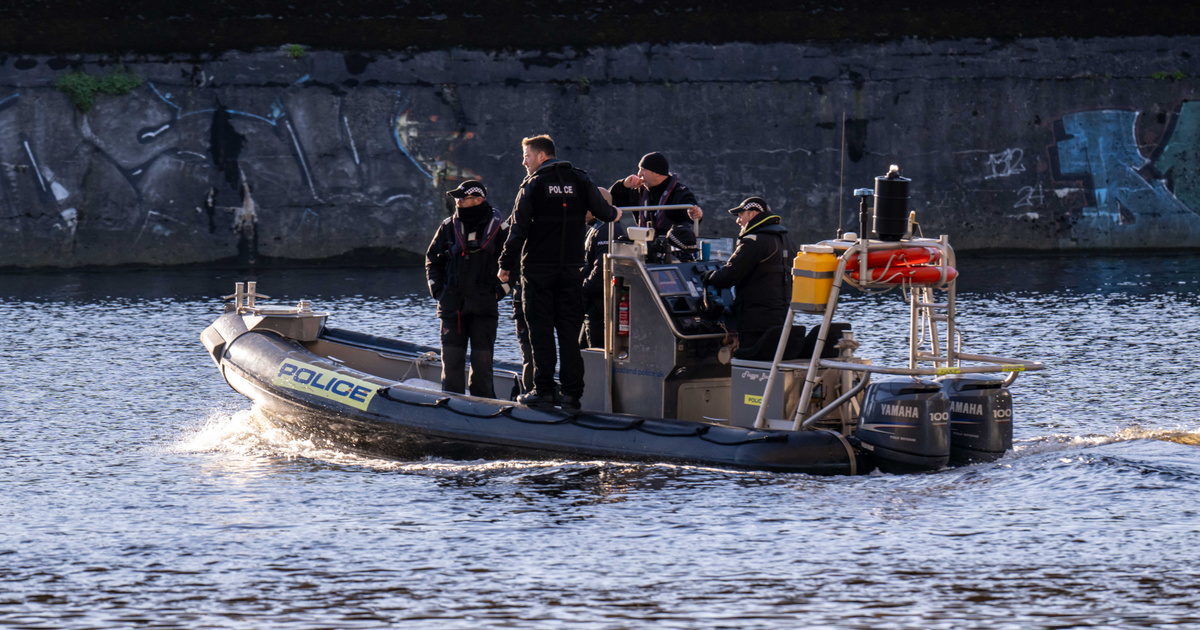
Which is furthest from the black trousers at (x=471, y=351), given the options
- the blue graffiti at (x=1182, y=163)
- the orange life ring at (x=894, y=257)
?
the blue graffiti at (x=1182, y=163)

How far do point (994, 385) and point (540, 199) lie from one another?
271 cm

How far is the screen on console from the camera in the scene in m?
8.40

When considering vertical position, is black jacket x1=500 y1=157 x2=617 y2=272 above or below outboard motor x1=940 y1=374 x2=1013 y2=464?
above

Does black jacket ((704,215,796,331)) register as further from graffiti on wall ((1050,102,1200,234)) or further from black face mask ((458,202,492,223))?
graffiti on wall ((1050,102,1200,234))

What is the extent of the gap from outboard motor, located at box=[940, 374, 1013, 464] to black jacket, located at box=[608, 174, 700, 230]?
2.24 meters

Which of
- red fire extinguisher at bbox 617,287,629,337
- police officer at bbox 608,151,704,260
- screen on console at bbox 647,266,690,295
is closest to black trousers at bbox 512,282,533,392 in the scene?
red fire extinguisher at bbox 617,287,629,337

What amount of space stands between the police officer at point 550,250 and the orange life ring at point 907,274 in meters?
1.59

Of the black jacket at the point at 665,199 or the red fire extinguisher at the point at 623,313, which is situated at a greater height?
the black jacket at the point at 665,199

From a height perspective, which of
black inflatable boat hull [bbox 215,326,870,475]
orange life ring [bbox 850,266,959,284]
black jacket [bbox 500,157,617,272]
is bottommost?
black inflatable boat hull [bbox 215,326,870,475]

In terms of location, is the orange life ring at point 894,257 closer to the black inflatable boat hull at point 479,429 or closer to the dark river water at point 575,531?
the black inflatable boat hull at point 479,429

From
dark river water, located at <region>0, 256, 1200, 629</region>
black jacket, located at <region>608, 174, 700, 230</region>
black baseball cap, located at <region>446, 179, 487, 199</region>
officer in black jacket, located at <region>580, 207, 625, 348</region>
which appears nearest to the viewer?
dark river water, located at <region>0, 256, 1200, 629</region>

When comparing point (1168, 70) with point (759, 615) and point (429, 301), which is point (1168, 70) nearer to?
point (429, 301)

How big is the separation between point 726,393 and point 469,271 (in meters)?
1.73

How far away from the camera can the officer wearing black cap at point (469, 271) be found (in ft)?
28.8
